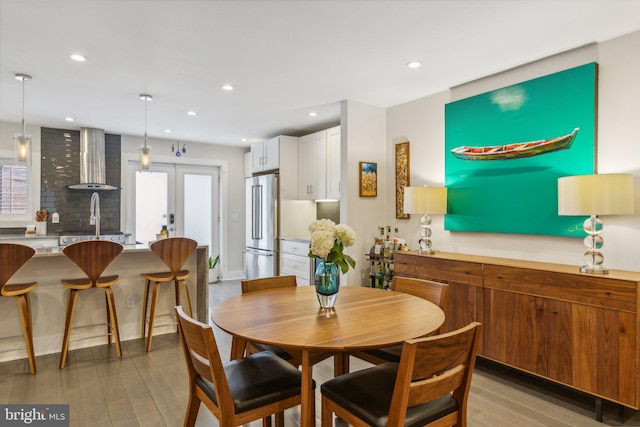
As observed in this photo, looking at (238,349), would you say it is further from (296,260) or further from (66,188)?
(66,188)

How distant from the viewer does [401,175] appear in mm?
4184

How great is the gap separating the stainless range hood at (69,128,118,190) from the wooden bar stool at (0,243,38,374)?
2.84 m

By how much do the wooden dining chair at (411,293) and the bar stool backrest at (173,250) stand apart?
78.1 inches

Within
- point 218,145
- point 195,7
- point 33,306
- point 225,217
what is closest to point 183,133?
point 218,145

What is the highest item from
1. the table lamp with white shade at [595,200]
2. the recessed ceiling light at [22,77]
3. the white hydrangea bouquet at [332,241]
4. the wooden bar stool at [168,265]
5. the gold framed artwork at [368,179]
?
the recessed ceiling light at [22,77]

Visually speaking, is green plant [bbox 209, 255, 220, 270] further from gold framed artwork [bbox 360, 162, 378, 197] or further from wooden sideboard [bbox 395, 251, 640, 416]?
wooden sideboard [bbox 395, 251, 640, 416]

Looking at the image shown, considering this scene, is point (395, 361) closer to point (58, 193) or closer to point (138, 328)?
point (138, 328)

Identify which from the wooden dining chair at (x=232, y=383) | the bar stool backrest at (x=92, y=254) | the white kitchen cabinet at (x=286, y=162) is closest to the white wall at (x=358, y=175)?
the white kitchen cabinet at (x=286, y=162)

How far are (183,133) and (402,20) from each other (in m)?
4.36

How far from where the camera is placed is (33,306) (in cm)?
320

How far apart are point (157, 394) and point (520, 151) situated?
3.27 meters

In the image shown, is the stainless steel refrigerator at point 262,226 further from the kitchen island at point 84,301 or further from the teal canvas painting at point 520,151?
the teal canvas painting at point 520,151

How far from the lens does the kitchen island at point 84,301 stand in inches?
123

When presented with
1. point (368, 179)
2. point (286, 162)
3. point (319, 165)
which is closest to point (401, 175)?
point (368, 179)
